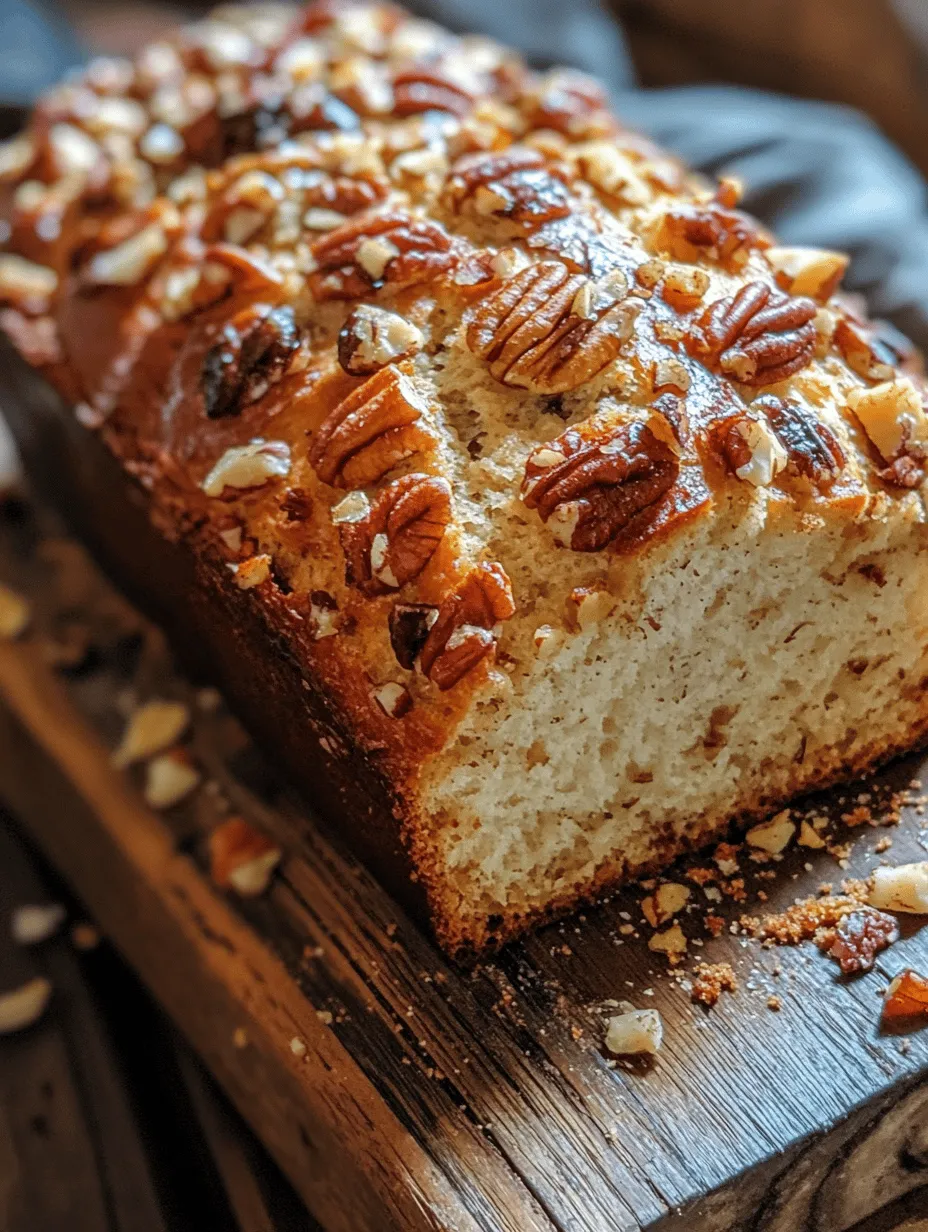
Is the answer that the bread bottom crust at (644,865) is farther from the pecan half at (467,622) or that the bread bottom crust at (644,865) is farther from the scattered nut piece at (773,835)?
the pecan half at (467,622)

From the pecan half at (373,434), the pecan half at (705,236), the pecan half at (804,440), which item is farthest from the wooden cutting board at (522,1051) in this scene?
the pecan half at (705,236)

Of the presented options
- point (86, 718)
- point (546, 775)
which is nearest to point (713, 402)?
point (546, 775)

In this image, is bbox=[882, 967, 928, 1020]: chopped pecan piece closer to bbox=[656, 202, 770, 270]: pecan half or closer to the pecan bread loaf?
the pecan bread loaf

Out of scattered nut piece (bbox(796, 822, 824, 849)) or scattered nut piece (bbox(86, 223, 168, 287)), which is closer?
scattered nut piece (bbox(796, 822, 824, 849))

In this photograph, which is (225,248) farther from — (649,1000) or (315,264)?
(649,1000)

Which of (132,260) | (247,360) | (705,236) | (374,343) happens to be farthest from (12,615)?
(705,236)

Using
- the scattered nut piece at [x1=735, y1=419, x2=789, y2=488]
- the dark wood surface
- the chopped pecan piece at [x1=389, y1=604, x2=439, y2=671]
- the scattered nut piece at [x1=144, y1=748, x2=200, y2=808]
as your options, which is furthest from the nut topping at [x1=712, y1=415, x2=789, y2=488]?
the dark wood surface

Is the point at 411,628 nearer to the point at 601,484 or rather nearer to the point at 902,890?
the point at 601,484
